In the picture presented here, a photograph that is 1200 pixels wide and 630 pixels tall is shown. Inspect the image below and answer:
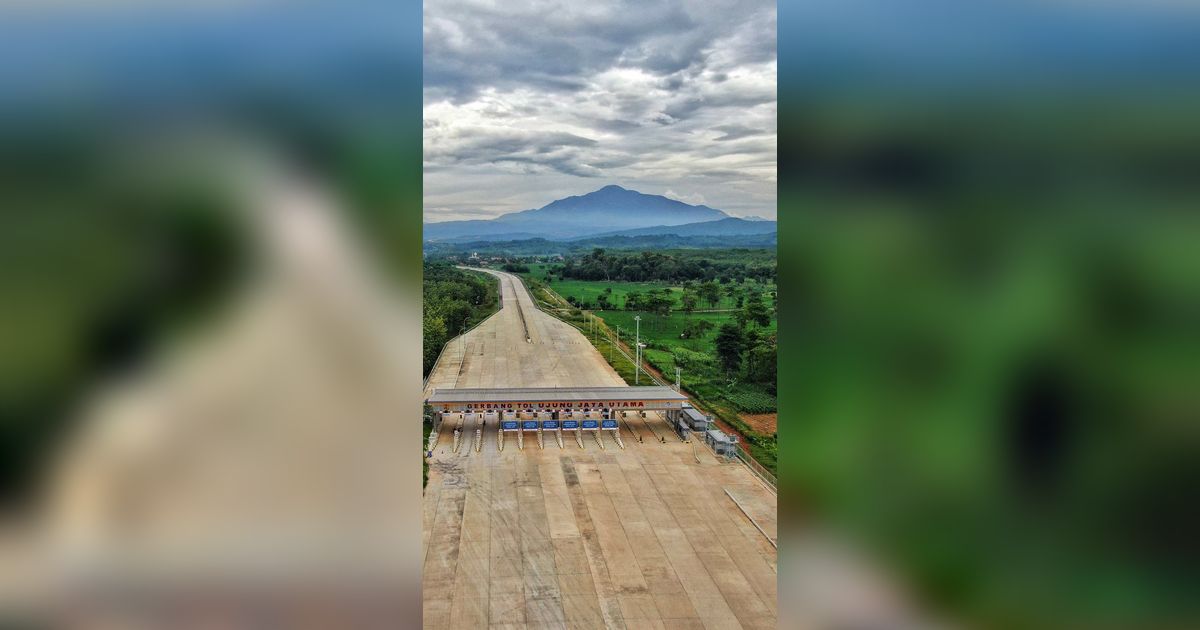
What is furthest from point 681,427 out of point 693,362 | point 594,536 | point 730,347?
point 693,362

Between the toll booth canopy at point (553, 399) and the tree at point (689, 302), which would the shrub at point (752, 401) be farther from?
the tree at point (689, 302)

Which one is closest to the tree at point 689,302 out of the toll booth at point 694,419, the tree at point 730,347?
the tree at point 730,347

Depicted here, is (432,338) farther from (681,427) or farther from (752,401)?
(752,401)

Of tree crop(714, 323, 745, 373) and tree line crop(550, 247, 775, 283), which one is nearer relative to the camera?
tree crop(714, 323, 745, 373)

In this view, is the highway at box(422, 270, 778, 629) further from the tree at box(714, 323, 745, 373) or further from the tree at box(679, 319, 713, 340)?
the tree at box(679, 319, 713, 340)

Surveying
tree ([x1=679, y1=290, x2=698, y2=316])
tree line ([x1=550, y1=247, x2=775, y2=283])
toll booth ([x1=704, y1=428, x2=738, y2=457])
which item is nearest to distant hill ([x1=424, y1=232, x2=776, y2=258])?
tree line ([x1=550, y1=247, x2=775, y2=283])
